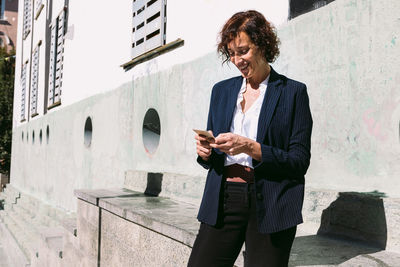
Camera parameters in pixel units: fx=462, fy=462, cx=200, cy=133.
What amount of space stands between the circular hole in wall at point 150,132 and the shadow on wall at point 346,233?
3768mm

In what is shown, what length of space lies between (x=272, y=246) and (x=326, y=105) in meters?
1.88

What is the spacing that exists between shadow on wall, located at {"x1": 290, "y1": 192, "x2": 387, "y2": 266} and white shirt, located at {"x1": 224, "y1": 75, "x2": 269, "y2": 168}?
77 cm

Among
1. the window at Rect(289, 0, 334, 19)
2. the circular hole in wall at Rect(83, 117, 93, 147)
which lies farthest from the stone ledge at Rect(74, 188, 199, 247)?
the circular hole in wall at Rect(83, 117, 93, 147)

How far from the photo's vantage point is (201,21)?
5.39 metres

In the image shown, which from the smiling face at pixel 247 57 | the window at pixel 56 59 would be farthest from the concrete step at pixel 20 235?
the smiling face at pixel 247 57

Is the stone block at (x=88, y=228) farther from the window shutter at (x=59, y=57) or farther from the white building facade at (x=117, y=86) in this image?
the window shutter at (x=59, y=57)

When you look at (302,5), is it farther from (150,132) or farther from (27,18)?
(27,18)

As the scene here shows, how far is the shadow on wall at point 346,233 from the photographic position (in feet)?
8.36

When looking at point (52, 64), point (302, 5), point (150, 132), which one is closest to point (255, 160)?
point (302, 5)

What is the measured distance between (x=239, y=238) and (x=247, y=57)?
0.77 meters

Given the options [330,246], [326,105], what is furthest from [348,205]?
[326,105]

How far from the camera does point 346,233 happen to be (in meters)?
2.95

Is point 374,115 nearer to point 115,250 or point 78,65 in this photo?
point 115,250

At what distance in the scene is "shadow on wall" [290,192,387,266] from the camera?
8.36 feet
